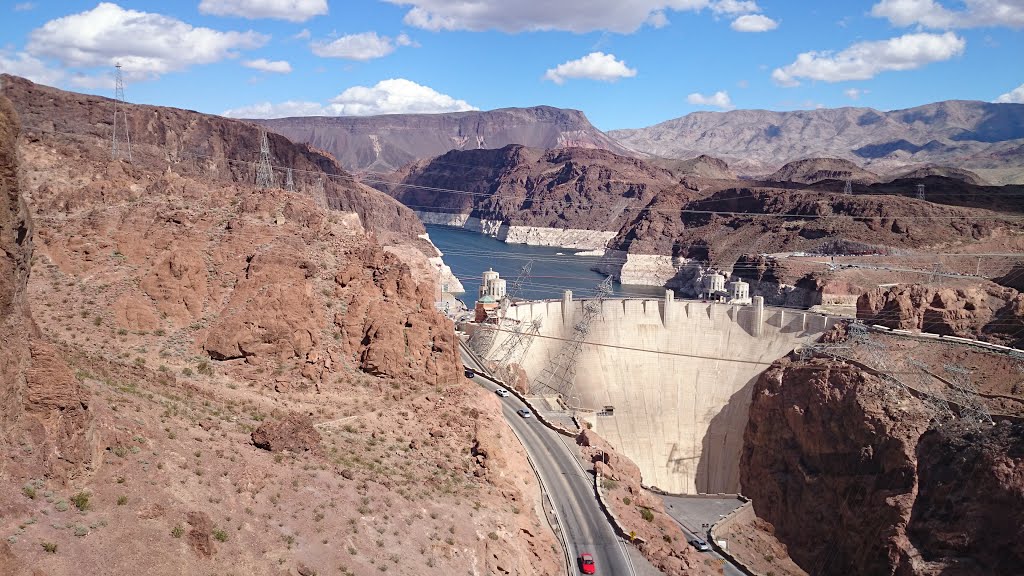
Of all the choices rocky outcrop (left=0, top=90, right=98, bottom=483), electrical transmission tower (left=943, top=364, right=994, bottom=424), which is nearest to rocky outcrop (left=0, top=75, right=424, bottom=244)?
rocky outcrop (left=0, top=90, right=98, bottom=483)

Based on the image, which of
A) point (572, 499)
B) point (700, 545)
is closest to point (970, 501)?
point (700, 545)

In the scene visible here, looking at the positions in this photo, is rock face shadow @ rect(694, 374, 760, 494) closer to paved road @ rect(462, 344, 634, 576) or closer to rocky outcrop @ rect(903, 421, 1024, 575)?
rocky outcrop @ rect(903, 421, 1024, 575)

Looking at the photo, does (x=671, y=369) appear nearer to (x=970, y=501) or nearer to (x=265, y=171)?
(x=970, y=501)

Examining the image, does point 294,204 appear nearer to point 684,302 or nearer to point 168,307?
point 168,307

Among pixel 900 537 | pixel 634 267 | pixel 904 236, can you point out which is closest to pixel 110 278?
pixel 900 537

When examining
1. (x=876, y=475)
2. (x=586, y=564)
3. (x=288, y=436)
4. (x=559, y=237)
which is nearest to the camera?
(x=288, y=436)

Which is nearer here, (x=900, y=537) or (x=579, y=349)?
(x=900, y=537)

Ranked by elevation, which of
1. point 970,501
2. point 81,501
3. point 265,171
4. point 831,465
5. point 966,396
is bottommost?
point 831,465
